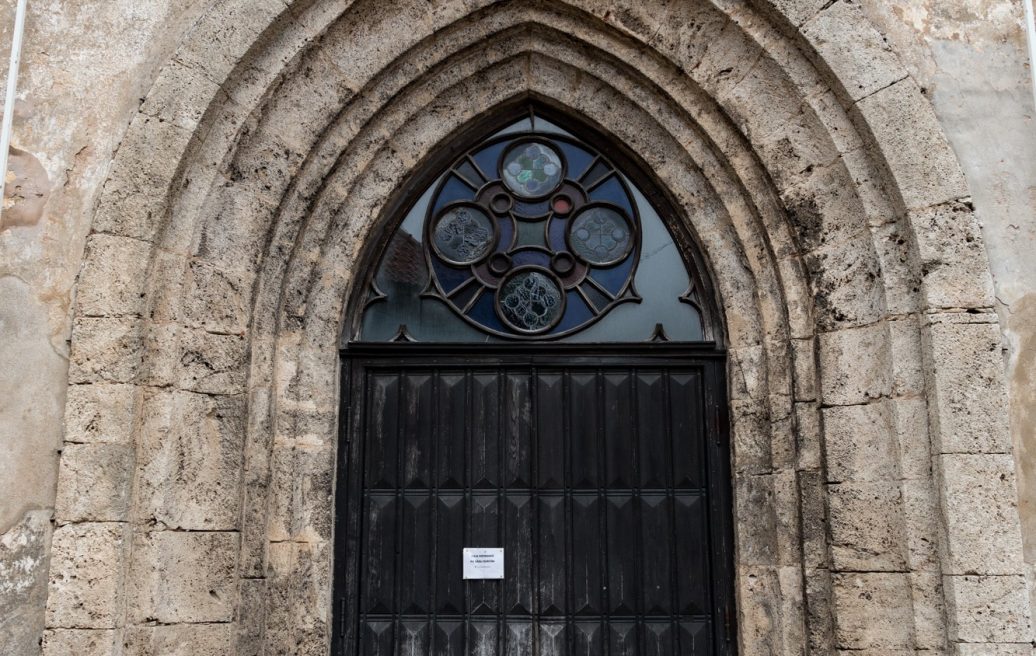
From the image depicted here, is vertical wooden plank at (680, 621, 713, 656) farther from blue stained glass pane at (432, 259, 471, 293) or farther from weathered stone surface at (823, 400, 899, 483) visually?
blue stained glass pane at (432, 259, 471, 293)

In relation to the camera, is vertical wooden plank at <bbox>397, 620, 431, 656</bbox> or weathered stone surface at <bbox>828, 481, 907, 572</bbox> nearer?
weathered stone surface at <bbox>828, 481, 907, 572</bbox>

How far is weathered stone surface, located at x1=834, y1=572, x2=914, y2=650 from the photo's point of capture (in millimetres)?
3773

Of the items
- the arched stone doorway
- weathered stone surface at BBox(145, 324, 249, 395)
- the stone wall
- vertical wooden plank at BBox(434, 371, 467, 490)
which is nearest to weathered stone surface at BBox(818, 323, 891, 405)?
the stone wall

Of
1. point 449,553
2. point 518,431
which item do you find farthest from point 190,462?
point 518,431

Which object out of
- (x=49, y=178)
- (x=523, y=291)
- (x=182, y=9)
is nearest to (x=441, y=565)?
(x=523, y=291)

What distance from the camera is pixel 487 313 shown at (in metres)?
4.65

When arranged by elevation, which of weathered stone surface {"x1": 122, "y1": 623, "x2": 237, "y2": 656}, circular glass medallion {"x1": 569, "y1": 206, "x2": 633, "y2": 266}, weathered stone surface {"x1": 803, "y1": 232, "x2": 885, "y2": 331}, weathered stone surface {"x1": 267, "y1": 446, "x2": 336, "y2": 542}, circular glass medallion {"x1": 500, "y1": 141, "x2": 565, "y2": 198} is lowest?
weathered stone surface {"x1": 122, "y1": 623, "x2": 237, "y2": 656}

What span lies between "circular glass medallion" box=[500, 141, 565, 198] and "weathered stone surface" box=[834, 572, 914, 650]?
236 centimetres

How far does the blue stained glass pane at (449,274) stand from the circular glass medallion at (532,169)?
19.9 inches

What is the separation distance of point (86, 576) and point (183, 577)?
14.6 inches

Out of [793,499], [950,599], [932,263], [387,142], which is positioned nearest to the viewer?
[950,599]

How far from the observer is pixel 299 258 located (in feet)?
14.4

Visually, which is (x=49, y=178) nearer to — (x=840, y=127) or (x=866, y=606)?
(x=840, y=127)

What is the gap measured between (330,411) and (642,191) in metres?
1.95
